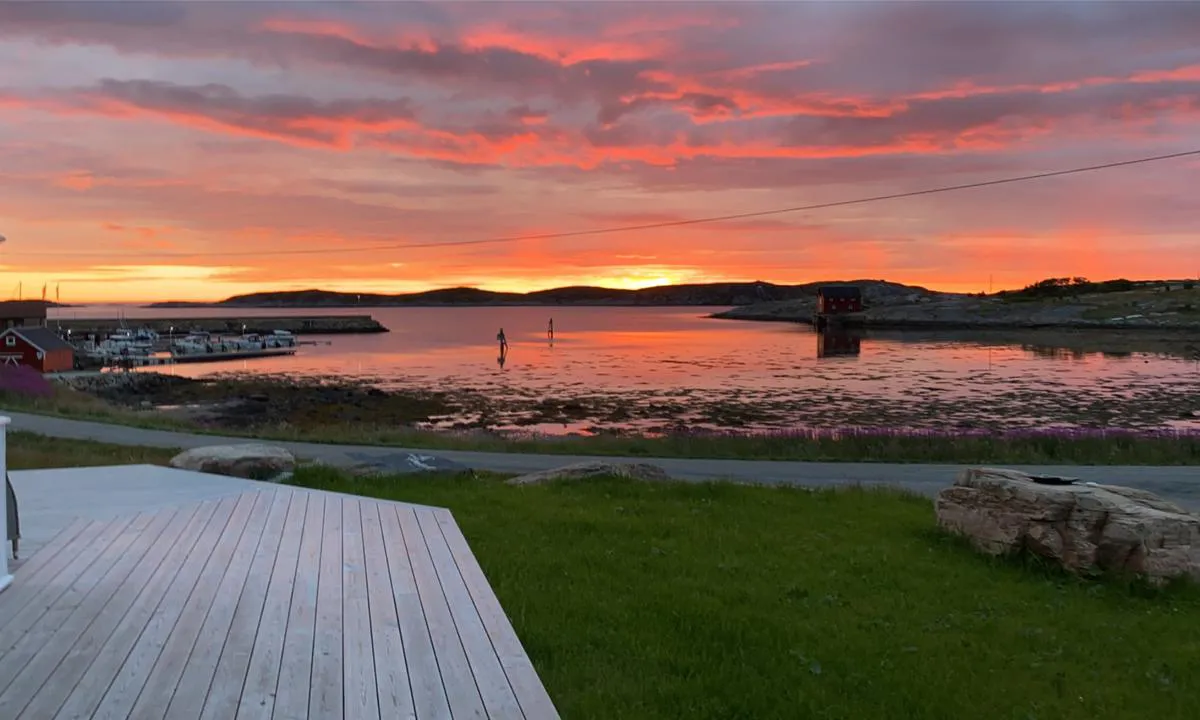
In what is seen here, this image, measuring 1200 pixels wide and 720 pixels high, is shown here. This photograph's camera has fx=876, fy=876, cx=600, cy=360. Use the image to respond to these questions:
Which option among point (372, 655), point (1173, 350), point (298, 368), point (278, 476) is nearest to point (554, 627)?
point (372, 655)

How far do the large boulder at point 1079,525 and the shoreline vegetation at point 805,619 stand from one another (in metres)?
0.19

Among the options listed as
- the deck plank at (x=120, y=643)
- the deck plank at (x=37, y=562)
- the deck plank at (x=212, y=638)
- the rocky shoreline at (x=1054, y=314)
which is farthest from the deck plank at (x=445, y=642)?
the rocky shoreline at (x=1054, y=314)

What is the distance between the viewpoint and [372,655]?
15.8 ft

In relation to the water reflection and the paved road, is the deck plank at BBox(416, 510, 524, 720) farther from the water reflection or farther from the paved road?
the water reflection

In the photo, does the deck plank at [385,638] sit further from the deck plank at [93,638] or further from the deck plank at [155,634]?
the deck plank at [93,638]

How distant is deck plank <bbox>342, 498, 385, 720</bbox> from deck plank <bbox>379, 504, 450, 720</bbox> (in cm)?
19

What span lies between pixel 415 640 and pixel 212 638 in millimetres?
1141

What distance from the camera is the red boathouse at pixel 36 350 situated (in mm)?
53094

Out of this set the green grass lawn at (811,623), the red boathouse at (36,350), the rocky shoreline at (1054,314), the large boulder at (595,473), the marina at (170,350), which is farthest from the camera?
the rocky shoreline at (1054,314)

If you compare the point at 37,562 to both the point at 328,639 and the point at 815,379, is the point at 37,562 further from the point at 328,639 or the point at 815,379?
the point at 815,379

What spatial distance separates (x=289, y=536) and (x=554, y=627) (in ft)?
9.70

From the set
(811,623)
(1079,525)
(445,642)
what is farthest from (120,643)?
(1079,525)

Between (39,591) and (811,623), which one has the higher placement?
(39,591)

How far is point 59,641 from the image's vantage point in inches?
191
